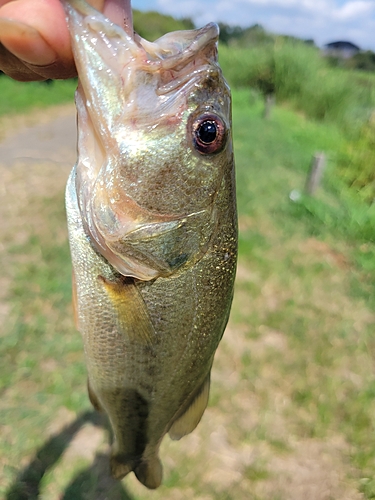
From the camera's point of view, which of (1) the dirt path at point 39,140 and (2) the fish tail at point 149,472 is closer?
(2) the fish tail at point 149,472

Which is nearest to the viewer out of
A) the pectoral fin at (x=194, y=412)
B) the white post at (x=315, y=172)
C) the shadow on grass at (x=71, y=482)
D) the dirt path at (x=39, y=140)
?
the pectoral fin at (x=194, y=412)

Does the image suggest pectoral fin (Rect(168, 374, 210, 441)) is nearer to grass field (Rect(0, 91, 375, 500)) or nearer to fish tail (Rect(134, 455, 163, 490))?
fish tail (Rect(134, 455, 163, 490))

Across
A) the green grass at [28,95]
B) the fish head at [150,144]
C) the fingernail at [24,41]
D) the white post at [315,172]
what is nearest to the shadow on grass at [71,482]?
the fish head at [150,144]

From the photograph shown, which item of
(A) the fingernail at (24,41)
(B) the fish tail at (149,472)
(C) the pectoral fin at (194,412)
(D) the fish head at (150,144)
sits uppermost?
(A) the fingernail at (24,41)

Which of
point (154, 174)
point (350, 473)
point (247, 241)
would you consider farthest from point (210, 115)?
point (247, 241)

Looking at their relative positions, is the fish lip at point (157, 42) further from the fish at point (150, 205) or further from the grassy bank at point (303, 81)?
the grassy bank at point (303, 81)

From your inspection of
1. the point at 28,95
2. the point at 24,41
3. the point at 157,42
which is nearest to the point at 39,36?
the point at 24,41

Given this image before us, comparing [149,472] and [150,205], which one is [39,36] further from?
[149,472]
